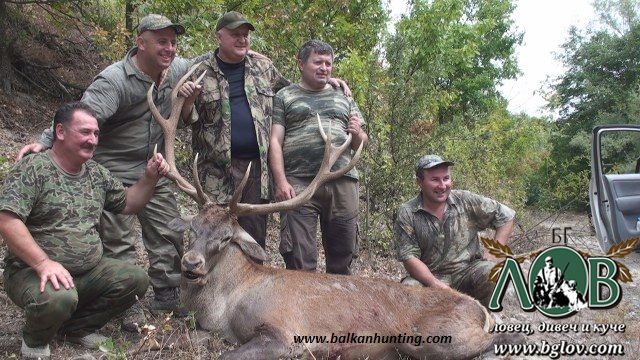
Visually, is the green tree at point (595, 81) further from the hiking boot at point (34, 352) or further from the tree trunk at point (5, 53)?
the hiking boot at point (34, 352)

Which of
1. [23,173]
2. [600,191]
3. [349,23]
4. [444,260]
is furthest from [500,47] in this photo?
[23,173]

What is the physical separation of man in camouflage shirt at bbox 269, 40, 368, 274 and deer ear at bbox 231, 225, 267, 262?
760 millimetres

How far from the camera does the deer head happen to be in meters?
5.18

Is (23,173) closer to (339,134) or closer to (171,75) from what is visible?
(171,75)

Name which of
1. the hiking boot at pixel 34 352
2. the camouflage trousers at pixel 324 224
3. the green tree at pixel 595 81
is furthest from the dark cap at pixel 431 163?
the green tree at pixel 595 81

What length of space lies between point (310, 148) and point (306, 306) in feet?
5.52

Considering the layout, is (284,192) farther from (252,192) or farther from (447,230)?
(447,230)

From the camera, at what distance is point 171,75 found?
20.4ft

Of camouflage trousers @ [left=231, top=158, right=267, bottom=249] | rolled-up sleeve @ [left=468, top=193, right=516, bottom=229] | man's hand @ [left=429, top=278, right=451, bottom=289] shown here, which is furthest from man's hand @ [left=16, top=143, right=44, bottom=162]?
rolled-up sleeve @ [left=468, top=193, right=516, bottom=229]

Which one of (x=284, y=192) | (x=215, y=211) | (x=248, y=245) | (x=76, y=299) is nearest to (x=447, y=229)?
(x=284, y=192)

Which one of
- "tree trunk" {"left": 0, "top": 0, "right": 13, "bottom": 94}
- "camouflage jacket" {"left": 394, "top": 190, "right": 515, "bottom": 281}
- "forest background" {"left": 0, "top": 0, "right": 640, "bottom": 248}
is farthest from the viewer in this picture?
"tree trunk" {"left": 0, "top": 0, "right": 13, "bottom": 94}

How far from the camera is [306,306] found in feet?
16.7

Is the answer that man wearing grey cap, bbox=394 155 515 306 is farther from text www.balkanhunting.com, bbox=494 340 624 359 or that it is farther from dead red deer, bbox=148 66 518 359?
text www.balkanhunting.com, bbox=494 340 624 359

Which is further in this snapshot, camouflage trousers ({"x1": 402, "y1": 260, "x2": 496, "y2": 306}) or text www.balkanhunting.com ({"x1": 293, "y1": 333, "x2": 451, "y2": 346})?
camouflage trousers ({"x1": 402, "y1": 260, "x2": 496, "y2": 306})
